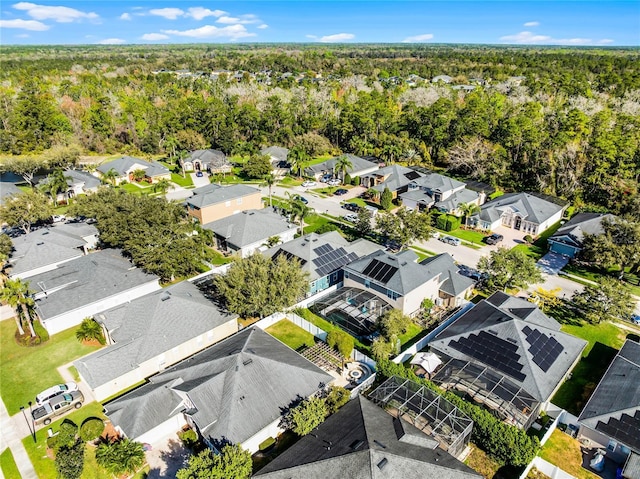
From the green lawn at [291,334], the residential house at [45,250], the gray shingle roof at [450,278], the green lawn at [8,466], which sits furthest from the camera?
the residential house at [45,250]

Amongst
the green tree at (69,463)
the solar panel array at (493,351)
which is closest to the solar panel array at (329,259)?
the solar panel array at (493,351)

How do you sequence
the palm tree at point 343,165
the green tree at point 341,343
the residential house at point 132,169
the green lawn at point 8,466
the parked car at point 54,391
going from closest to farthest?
the green lawn at point 8,466 < the parked car at point 54,391 < the green tree at point 341,343 < the palm tree at point 343,165 < the residential house at point 132,169

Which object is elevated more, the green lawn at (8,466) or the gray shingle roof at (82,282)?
the gray shingle roof at (82,282)

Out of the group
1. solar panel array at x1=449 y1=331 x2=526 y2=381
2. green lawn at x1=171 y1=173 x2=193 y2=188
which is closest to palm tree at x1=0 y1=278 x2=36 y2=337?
solar panel array at x1=449 y1=331 x2=526 y2=381

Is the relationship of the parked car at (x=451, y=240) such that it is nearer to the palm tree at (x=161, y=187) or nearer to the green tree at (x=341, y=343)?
the green tree at (x=341, y=343)

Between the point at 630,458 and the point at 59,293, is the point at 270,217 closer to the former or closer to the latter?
the point at 59,293

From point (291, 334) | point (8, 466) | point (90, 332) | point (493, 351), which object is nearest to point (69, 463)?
point (8, 466)

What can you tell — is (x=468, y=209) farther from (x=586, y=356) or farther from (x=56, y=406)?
(x=56, y=406)
